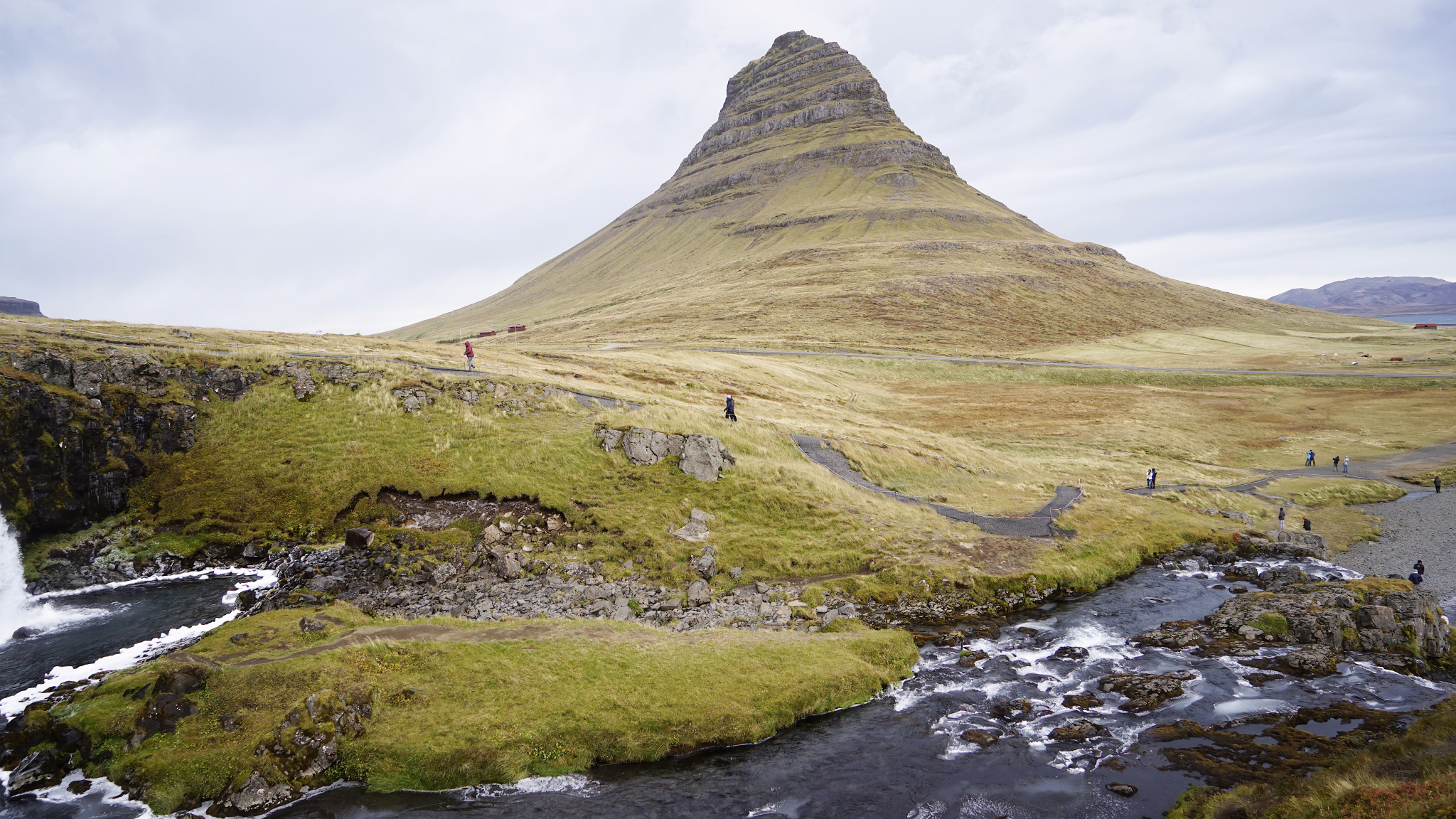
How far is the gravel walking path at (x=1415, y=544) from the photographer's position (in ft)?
131

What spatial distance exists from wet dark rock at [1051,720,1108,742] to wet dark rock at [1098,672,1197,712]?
2.07 m

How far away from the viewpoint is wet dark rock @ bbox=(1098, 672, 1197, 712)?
24.1 m

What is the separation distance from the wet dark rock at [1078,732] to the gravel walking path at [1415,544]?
93.4ft

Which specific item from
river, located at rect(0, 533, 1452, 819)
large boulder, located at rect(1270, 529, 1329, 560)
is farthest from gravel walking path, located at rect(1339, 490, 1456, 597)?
river, located at rect(0, 533, 1452, 819)

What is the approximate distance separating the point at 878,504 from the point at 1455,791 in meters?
28.7

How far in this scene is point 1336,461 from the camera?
2623 inches

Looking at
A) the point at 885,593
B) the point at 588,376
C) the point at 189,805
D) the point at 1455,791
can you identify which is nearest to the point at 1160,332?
the point at 588,376

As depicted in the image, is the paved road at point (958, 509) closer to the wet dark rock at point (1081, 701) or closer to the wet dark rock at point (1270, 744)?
the wet dark rock at point (1081, 701)

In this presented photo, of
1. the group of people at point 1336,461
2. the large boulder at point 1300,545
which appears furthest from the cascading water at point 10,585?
the group of people at point 1336,461

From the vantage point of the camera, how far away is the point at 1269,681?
25.4 metres

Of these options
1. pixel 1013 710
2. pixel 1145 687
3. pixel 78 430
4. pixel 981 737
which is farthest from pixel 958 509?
pixel 78 430

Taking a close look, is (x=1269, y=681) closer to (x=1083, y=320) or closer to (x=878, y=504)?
(x=878, y=504)

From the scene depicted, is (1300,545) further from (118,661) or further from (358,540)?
(118,661)

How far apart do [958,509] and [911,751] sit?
77.7ft
